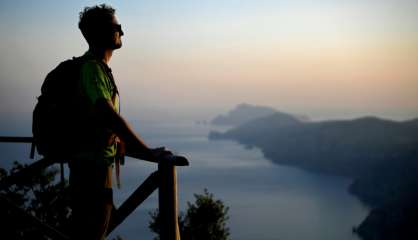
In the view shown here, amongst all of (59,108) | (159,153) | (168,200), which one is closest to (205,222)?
(168,200)

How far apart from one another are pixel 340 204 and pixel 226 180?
1710 inches

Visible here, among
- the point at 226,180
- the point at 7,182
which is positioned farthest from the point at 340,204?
the point at 7,182

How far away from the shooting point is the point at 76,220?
11.3 feet

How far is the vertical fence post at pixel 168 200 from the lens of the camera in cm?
348

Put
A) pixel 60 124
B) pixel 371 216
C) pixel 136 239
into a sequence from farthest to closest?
pixel 371 216 → pixel 136 239 → pixel 60 124

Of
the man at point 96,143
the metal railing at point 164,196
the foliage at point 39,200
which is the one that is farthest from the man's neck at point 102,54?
the foliage at point 39,200

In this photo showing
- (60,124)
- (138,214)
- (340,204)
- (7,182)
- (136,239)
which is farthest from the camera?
(340,204)

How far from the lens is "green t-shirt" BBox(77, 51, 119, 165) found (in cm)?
306

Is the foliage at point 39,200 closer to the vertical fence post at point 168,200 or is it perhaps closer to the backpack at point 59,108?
the vertical fence post at point 168,200

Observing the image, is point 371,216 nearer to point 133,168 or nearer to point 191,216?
point 133,168

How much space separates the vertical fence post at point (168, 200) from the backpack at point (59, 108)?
76 cm

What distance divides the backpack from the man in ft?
0.28

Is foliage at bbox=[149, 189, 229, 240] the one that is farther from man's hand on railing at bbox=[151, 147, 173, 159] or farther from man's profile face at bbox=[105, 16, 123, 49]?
man's profile face at bbox=[105, 16, 123, 49]

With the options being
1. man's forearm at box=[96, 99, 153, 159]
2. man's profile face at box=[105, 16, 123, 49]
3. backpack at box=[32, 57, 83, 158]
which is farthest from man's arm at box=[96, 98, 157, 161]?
man's profile face at box=[105, 16, 123, 49]
